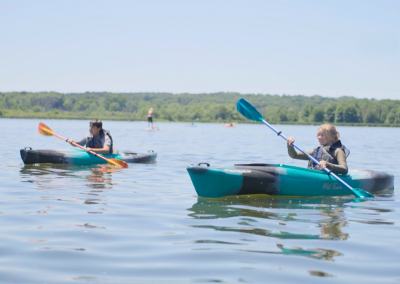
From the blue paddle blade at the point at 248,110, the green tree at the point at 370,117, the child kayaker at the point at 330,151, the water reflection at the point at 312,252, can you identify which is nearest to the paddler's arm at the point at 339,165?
the child kayaker at the point at 330,151

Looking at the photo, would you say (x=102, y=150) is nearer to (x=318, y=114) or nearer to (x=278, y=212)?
(x=278, y=212)

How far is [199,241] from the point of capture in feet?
13.7

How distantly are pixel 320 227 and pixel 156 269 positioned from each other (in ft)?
7.05

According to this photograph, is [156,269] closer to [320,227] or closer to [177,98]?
[320,227]

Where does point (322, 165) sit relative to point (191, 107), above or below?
below

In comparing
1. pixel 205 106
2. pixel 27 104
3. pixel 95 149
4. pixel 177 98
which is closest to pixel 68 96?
pixel 27 104

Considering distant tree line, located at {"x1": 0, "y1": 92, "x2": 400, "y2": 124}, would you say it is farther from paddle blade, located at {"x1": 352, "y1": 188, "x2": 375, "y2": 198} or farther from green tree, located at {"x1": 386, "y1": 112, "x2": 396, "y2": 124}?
paddle blade, located at {"x1": 352, "y1": 188, "x2": 375, "y2": 198}

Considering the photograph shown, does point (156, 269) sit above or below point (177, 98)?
below

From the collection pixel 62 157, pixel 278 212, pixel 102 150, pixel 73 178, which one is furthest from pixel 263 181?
pixel 62 157

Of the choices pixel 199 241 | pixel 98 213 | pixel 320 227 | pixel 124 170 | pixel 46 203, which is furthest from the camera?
pixel 124 170

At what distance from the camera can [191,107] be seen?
4766 inches

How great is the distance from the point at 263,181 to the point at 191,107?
377 ft

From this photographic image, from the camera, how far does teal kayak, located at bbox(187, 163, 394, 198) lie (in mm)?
6230

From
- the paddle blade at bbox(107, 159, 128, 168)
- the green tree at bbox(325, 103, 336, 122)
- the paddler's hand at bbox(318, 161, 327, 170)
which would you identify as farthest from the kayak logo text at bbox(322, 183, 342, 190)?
the green tree at bbox(325, 103, 336, 122)
